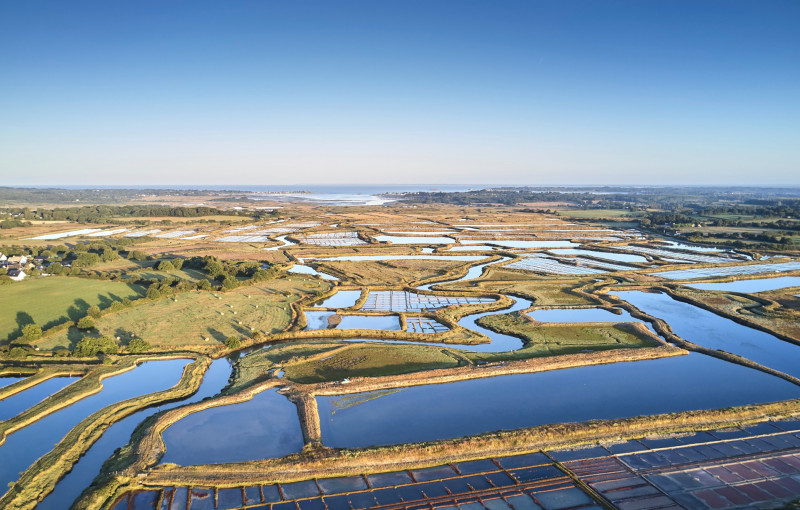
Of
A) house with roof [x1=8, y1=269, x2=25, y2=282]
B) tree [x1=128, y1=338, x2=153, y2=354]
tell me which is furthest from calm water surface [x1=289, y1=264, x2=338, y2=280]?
house with roof [x1=8, y1=269, x2=25, y2=282]

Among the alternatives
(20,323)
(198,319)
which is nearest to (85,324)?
(20,323)

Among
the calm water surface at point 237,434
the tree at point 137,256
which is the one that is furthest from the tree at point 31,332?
the tree at point 137,256

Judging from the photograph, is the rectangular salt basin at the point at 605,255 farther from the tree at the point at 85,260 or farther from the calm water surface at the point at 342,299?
the tree at the point at 85,260

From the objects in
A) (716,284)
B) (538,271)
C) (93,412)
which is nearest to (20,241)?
(93,412)

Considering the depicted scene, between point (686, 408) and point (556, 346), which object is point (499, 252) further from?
point (686, 408)

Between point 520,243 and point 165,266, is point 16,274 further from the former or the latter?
point 520,243
